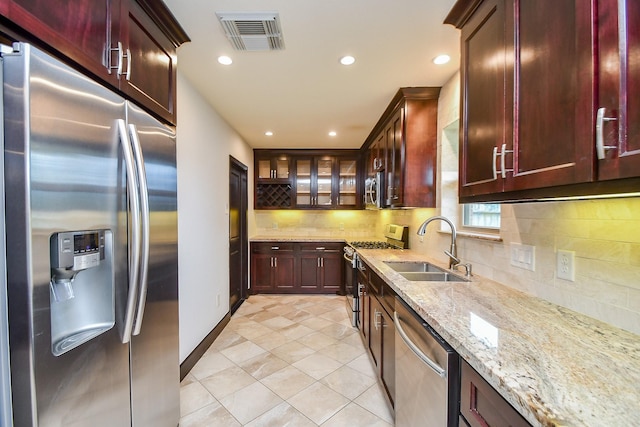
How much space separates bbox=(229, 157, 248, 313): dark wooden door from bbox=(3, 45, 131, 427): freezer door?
8.60 ft

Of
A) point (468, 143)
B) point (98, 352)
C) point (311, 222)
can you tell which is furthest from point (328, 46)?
point (311, 222)

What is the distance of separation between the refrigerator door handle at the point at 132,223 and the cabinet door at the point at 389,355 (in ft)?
4.58

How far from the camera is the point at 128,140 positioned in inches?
41.0

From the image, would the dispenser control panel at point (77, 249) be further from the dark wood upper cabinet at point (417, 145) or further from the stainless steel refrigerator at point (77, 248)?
the dark wood upper cabinet at point (417, 145)

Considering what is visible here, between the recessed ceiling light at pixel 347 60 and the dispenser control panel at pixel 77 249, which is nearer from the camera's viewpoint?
the dispenser control panel at pixel 77 249

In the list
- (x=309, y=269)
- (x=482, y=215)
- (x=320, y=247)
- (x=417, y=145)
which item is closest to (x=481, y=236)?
(x=482, y=215)

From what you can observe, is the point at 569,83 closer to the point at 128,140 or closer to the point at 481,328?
the point at 481,328

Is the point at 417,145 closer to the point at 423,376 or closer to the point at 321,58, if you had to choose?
the point at 321,58

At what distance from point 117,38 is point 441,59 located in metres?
1.99

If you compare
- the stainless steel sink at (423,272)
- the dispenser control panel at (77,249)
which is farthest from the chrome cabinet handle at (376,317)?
the dispenser control panel at (77,249)

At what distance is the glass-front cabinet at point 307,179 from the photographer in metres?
4.78

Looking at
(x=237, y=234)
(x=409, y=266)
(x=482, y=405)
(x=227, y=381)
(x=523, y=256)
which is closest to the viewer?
(x=482, y=405)

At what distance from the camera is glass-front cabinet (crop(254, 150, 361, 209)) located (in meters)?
4.78

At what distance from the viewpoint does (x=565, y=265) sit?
1.20 metres
